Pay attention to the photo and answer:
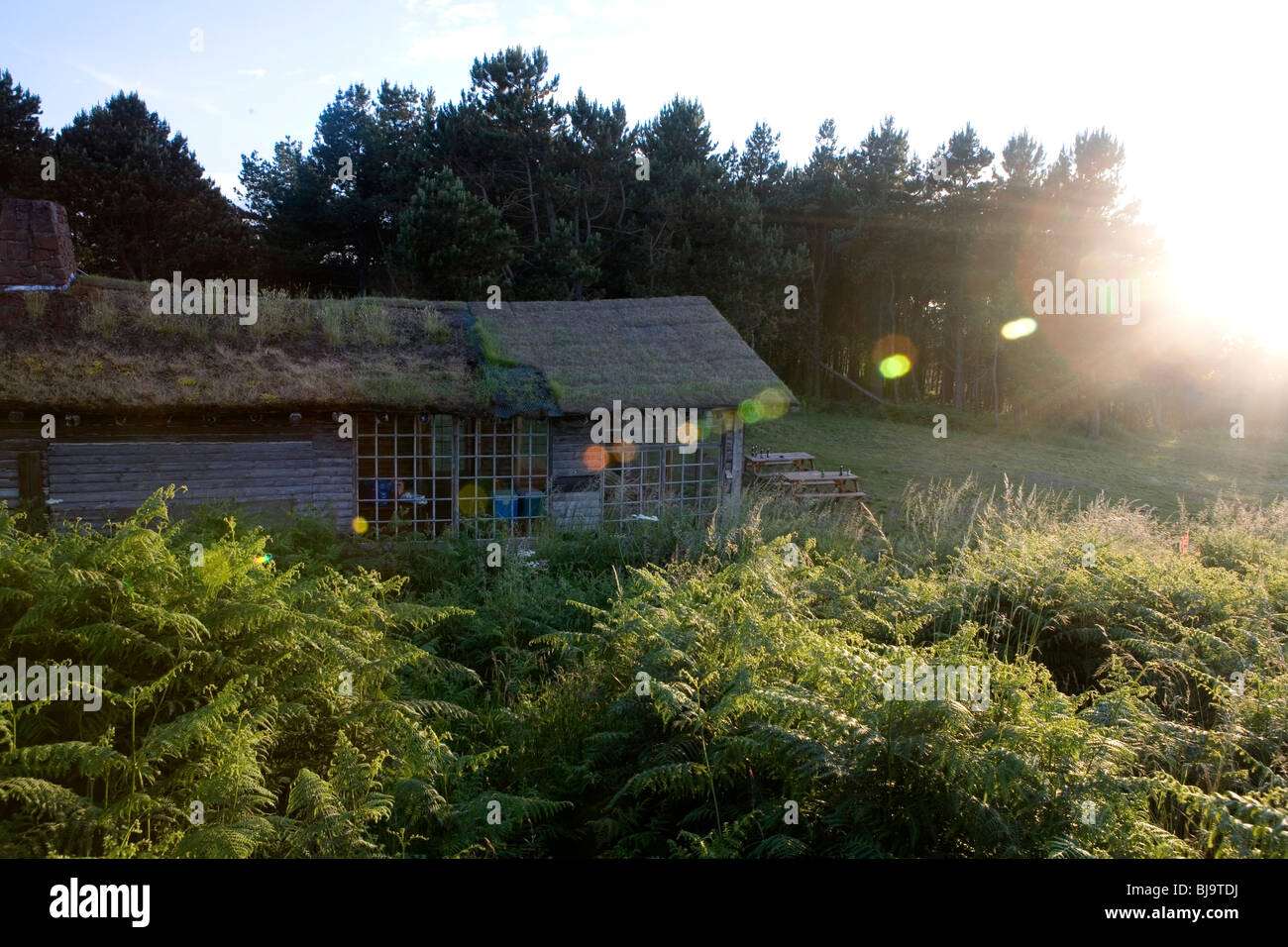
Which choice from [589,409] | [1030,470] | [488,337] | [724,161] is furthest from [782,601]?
[724,161]

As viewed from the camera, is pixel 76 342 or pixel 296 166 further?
pixel 296 166

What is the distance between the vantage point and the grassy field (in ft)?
74.1

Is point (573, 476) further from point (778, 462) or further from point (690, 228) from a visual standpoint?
point (690, 228)

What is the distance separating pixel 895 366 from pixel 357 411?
31.9 meters

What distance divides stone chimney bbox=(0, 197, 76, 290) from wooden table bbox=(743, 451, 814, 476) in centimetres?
1327

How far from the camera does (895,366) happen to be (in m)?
39.6

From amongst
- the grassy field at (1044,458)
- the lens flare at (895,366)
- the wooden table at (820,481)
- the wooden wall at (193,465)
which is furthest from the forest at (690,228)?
the wooden wall at (193,465)

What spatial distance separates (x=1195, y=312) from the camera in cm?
3328

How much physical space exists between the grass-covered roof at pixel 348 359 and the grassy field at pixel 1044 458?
7.07 m

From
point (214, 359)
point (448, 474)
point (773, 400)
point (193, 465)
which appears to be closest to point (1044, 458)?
point (773, 400)

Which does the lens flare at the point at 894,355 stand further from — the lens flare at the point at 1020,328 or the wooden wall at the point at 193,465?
the wooden wall at the point at 193,465
